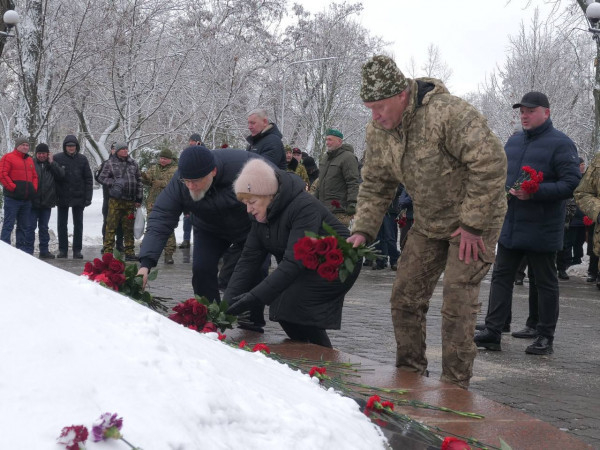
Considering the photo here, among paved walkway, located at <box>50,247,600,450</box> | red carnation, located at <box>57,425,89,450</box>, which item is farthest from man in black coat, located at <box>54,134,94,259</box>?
red carnation, located at <box>57,425,89,450</box>

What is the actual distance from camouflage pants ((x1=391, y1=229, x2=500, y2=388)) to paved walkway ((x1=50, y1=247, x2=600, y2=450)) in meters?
0.45

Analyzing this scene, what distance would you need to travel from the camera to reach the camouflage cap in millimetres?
4672

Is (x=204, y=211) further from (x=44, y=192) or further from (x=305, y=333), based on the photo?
(x=44, y=192)

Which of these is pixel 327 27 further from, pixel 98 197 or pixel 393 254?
pixel 393 254

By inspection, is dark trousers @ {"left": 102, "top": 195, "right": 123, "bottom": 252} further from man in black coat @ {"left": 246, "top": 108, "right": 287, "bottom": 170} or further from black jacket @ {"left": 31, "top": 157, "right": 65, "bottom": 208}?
man in black coat @ {"left": 246, "top": 108, "right": 287, "bottom": 170}

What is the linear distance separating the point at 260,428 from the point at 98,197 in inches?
1499

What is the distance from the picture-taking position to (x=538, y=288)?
283 inches

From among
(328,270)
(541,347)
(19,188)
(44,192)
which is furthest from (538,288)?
(44,192)

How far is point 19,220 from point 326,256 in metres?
10.4

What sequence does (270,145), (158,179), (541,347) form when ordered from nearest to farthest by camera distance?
1. (541,347)
2. (270,145)
3. (158,179)

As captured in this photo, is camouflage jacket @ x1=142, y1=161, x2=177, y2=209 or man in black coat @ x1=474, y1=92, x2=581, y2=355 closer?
man in black coat @ x1=474, y1=92, x2=581, y2=355

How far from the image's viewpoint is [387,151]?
506cm

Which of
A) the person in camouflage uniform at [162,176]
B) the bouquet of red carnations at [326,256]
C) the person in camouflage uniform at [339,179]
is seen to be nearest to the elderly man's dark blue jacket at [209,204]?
the bouquet of red carnations at [326,256]

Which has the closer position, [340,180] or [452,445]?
[452,445]
